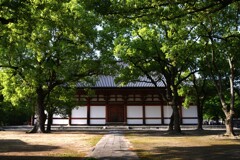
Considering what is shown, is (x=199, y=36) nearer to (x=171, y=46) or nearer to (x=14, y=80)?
(x=171, y=46)

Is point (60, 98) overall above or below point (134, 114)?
above

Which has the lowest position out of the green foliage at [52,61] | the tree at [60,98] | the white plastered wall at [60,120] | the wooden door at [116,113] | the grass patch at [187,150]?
the grass patch at [187,150]

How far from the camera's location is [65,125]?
146 ft

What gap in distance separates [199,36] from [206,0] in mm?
11345

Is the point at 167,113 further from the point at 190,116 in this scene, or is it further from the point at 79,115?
the point at 79,115

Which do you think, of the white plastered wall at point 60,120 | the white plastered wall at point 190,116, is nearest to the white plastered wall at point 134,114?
the white plastered wall at point 190,116

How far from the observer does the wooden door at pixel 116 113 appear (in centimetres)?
4509

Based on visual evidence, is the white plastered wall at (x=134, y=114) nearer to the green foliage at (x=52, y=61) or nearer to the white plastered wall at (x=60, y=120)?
the white plastered wall at (x=60, y=120)

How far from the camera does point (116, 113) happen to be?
4522 cm

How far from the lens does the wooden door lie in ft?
148

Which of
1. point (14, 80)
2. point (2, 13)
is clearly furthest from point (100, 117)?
point (2, 13)

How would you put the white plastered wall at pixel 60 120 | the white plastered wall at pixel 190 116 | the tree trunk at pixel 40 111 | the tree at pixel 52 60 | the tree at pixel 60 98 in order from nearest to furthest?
the tree at pixel 52 60
the tree trunk at pixel 40 111
the tree at pixel 60 98
the white plastered wall at pixel 190 116
the white plastered wall at pixel 60 120

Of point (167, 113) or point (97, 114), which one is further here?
point (97, 114)

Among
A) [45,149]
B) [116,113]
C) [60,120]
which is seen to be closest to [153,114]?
[116,113]
